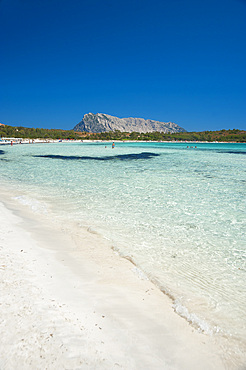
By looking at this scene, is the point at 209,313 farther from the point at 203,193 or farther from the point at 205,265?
the point at 203,193

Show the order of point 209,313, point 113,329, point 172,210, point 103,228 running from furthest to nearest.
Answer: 1. point 172,210
2. point 103,228
3. point 209,313
4. point 113,329

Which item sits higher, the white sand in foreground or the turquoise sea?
the white sand in foreground

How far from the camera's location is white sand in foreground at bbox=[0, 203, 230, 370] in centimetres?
249

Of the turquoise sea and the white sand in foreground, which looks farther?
the turquoise sea

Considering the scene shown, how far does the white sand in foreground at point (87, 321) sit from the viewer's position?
2.49 metres

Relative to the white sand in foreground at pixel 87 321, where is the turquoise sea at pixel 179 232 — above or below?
below

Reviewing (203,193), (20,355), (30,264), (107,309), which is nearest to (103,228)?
(30,264)

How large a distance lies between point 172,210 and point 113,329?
6.75 meters

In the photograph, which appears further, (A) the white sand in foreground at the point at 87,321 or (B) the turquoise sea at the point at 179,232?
(B) the turquoise sea at the point at 179,232

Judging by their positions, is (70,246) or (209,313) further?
(70,246)

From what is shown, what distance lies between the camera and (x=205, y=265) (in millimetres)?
5219

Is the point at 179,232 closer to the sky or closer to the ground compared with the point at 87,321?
closer to the ground

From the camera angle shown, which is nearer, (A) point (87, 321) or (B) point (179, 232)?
(A) point (87, 321)

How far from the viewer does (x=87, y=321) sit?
301cm
